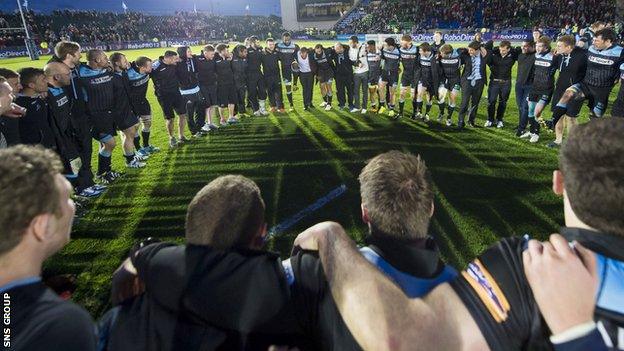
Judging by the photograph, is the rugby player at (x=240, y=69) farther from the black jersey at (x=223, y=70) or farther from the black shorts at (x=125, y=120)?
the black shorts at (x=125, y=120)

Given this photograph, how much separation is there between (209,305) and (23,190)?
84 cm

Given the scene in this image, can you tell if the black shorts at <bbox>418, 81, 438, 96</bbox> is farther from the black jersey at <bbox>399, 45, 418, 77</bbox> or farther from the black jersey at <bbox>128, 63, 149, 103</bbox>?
the black jersey at <bbox>128, 63, 149, 103</bbox>

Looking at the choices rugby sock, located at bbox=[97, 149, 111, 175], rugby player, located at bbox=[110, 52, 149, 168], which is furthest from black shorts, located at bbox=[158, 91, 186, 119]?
rugby sock, located at bbox=[97, 149, 111, 175]

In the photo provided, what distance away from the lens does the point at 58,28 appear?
1443 inches

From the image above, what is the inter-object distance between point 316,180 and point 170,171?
3.06 meters

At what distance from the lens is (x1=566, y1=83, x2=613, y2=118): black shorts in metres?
7.56

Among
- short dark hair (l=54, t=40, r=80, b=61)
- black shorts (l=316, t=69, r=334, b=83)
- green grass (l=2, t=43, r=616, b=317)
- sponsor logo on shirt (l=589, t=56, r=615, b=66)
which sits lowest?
green grass (l=2, t=43, r=616, b=317)

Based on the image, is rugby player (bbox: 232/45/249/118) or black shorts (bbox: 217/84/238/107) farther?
rugby player (bbox: 232/45/249/118)

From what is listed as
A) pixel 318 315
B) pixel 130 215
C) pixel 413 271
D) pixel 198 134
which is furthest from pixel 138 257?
pixel 198 134

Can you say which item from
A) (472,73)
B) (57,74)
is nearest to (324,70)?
(472,73)

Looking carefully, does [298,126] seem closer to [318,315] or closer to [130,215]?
[130,215]

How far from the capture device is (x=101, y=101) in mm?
7094

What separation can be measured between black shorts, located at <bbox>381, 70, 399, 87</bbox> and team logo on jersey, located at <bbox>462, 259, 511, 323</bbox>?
1046 centimetres

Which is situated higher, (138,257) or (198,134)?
(138,257)
